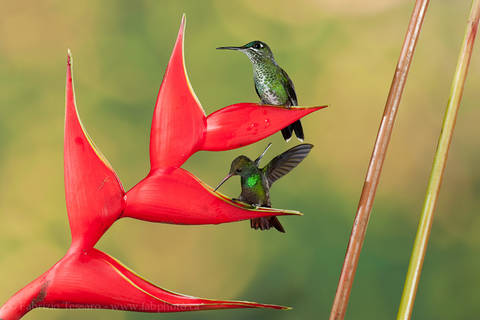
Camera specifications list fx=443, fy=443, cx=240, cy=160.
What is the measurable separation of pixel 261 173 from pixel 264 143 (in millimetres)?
83

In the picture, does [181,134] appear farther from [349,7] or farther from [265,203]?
[349,7]

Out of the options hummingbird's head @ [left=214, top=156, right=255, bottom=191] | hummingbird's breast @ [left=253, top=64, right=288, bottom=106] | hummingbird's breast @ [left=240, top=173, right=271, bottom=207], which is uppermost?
hummingbird's breast @ [left=253, top=64, right=288, bottom=106]

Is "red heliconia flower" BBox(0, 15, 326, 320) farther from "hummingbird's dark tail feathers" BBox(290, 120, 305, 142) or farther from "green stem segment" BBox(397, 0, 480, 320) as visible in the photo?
"green stem segment" BBox(397, 0, 480, 320)

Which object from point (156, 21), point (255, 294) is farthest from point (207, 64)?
point (255, 294)

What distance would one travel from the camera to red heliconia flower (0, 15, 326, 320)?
1.52 ft

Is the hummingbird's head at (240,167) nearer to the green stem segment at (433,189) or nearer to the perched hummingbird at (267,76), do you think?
the perched hummingbird at (267,76)

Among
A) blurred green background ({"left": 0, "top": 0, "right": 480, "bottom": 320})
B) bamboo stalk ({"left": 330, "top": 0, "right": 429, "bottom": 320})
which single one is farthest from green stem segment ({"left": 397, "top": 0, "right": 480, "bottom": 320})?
blurred green background ({"left": 0, "top": 0, "right": 480, "bottom": 320})

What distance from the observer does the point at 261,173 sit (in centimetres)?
66

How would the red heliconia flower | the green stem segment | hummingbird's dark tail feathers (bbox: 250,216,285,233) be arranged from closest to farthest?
the red heliconia flower → the green stem segment → hummingbird's dark tail feathers (bbox: 250,216,285,233)

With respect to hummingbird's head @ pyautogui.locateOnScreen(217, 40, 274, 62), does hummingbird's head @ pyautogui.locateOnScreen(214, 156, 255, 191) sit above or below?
below

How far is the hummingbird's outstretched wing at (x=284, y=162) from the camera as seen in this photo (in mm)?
665

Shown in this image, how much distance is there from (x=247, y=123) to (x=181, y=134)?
0.09 metres

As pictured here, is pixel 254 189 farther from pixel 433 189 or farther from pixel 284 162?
pixel 433 189

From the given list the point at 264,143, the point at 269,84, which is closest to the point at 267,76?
the point at 269,84
